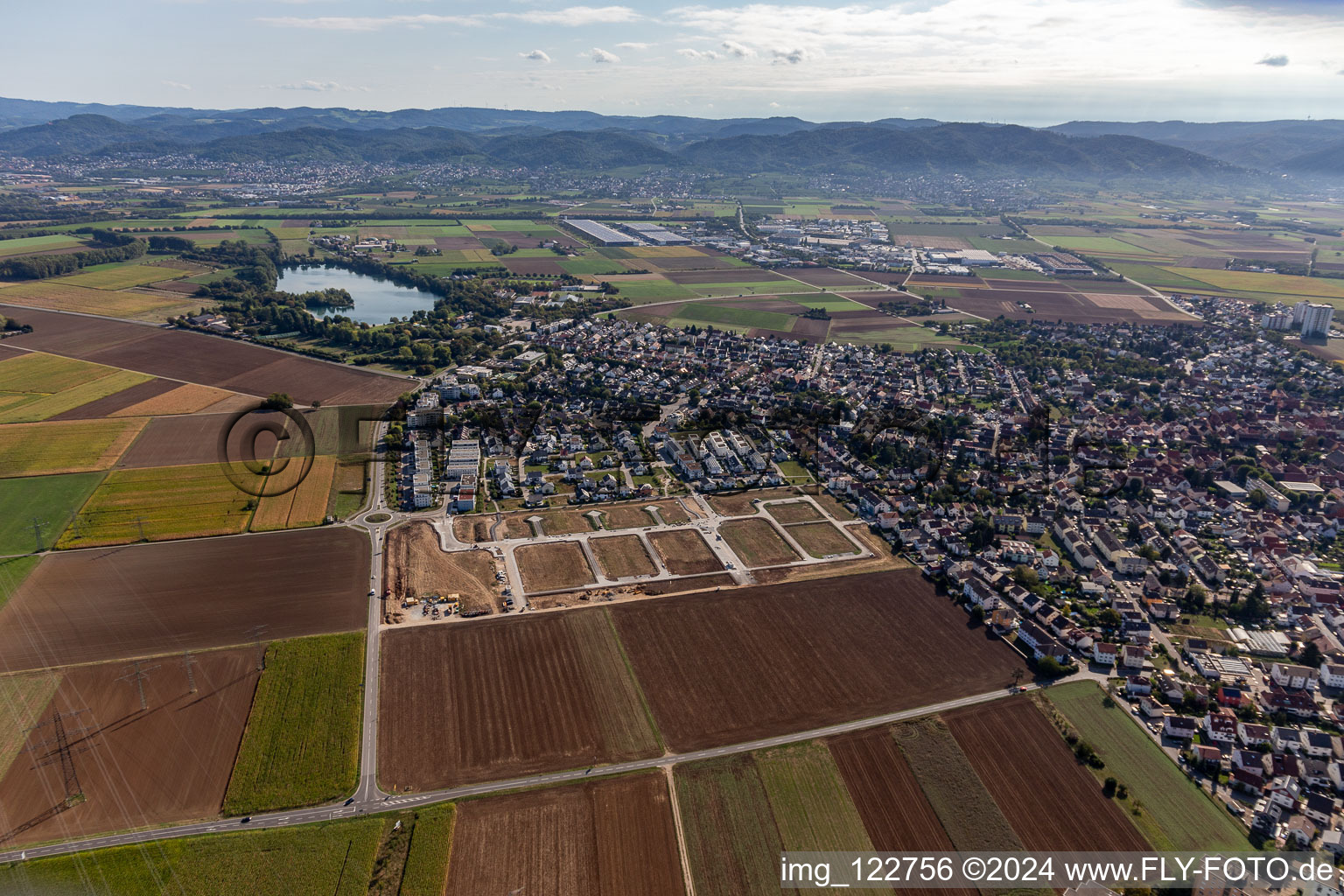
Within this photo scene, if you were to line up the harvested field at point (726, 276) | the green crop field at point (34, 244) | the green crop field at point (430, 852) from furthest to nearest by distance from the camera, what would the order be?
1. the harvested field at point (726, 276)
2. the green crop field at point (34, 244)
3. the green crop field at point (430, 852)

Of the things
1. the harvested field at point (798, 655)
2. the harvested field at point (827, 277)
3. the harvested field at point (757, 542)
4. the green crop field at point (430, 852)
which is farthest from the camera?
the harvested field at point (827, 277)

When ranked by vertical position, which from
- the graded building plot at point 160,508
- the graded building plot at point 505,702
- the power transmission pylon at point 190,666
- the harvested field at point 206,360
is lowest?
the graded building plot at point 505,702

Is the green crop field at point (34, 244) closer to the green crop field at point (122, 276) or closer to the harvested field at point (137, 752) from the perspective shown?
the green crop field at point (122, 276)

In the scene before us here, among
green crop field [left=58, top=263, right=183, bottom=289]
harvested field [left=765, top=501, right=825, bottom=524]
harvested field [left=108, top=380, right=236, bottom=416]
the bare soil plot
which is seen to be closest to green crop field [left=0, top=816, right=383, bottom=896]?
harvested field [left=765, top=501, right=825, bottom=524]

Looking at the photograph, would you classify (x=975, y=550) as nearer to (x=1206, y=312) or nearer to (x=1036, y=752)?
(x=1036, y=752)

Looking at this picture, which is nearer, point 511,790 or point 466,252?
point 511,790

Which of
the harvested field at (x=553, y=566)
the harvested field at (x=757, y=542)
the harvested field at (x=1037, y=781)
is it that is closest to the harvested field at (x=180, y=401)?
the harvested field at (x=553, y=566)

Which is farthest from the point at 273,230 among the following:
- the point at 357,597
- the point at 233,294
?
the point at 357,597

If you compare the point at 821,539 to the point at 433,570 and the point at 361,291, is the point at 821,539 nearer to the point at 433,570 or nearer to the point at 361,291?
the point at 433,570
